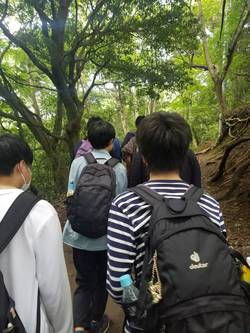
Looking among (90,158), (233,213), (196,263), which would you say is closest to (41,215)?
(196,263)

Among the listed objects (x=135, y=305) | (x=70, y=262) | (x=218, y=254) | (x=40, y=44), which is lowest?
(x=70, y=262)

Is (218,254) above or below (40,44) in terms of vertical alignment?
below

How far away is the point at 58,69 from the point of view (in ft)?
24.8

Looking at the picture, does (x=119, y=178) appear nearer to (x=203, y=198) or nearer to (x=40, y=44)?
(x=203, y=198)

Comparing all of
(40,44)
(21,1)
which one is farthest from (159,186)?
(21,1)

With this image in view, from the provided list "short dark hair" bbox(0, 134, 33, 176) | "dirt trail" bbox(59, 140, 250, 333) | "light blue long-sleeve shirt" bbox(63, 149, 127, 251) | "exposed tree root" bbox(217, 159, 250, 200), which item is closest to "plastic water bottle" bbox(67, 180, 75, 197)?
"light blue long-sleeve shirt" bbox(63, 149, 127, 251)

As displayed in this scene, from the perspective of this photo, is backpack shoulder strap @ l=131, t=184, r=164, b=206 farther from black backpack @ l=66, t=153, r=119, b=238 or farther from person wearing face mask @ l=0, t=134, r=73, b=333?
black backpack @ l=66, t=153, r=119, b=238

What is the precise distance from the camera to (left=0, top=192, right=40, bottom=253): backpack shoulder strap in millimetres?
1634

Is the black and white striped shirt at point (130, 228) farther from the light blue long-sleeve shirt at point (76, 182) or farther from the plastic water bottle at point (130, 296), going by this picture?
the light blue long-sleeve shirt at point (76, 182)

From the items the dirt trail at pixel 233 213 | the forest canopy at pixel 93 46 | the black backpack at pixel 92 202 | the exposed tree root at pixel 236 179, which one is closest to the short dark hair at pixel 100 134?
the black backpack at pixel 92 202

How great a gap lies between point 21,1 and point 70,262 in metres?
5.22

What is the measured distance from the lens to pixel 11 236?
164cm

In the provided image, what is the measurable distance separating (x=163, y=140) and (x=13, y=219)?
0.82 m

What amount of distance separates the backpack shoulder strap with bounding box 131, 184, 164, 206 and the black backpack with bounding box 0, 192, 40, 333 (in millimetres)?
513
